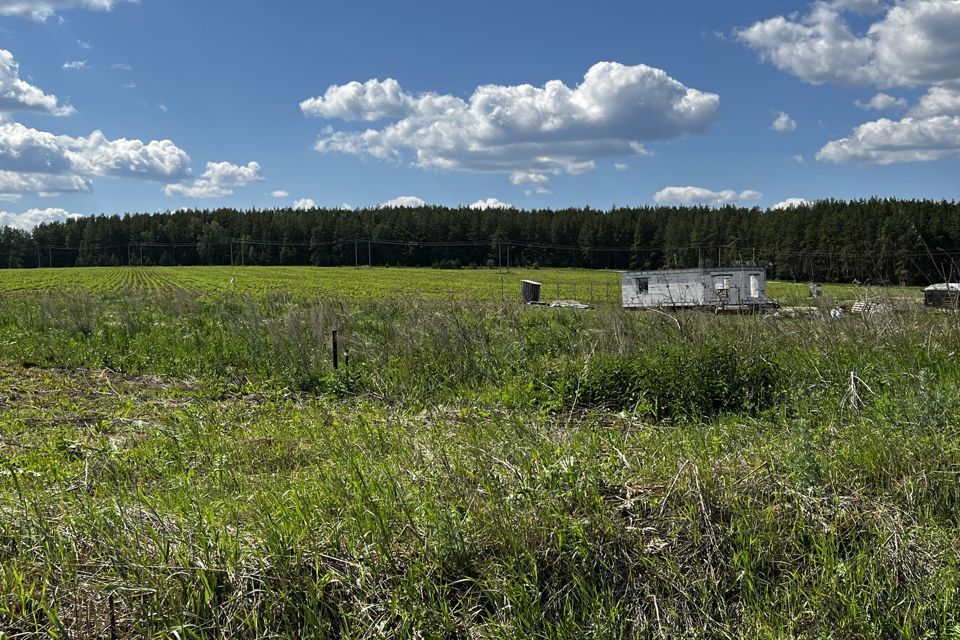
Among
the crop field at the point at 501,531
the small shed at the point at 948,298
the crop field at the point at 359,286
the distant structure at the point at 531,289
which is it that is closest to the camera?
the crop field at the point at 501,531

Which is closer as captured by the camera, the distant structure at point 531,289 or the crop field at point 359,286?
the crop field at point 359,286

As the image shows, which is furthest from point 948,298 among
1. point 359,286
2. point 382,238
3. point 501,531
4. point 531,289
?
point 382,238

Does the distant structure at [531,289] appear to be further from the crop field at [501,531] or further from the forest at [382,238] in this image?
the forest at [382,238]

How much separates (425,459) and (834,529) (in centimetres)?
207

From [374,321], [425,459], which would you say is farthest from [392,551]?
[374,321]

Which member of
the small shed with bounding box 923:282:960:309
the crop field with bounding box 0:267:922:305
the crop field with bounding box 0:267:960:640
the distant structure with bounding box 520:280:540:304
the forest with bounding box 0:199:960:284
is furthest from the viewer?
the forest with bounding box 0:199:960:284

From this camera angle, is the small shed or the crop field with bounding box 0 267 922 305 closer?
the small shed

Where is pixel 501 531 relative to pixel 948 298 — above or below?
below

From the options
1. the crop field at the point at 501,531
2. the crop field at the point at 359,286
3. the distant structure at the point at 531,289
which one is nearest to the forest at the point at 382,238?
the crop field at the point at 359,286

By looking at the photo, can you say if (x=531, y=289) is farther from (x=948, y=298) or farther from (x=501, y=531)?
(x=501, y=531)

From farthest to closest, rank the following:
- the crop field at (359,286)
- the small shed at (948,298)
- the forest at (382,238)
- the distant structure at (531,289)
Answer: the forest at (382,238), the distant structure at (531,289), the crop field at (359,286), the small shed at (948,298)

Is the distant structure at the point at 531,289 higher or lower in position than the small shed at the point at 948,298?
lower

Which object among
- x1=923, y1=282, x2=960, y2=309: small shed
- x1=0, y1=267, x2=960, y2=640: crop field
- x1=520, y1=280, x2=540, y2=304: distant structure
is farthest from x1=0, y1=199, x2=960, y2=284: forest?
x1=0, y1=267, x2=960, y2=640: crop field

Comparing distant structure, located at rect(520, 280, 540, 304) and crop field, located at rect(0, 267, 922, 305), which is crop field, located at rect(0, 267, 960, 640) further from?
distant structure, located at rect(520, 280, 540, 304)
